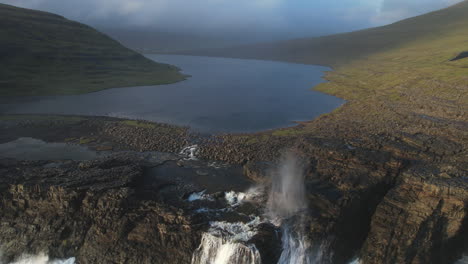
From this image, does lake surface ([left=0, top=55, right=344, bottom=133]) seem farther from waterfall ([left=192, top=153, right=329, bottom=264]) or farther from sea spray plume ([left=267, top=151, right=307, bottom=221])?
waterfall ([left=192, top=153, right=329, bottom=264])

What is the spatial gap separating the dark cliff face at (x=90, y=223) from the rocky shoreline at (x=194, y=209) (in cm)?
10

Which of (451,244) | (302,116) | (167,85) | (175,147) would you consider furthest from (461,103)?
(167,85)

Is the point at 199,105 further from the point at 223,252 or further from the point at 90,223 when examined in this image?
the point at 223,252

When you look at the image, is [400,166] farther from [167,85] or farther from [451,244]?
[167,85]

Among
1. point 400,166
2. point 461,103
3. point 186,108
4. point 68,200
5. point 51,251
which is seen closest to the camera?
point 51,251

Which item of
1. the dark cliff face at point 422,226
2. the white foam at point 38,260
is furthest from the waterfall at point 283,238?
the white foam at point 38,260

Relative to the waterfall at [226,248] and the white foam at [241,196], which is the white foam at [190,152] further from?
the waterfall at [226,248]

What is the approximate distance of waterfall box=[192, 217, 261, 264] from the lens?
25906 millimetres

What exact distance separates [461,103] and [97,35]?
18447cm

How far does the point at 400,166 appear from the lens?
40.3 meters

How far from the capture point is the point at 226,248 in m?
26.5

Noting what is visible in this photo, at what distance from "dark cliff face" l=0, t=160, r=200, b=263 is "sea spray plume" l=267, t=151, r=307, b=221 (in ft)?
31.5

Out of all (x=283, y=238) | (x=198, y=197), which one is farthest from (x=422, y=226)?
(x=198, y=197)

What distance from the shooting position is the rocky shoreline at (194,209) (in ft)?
92.9
